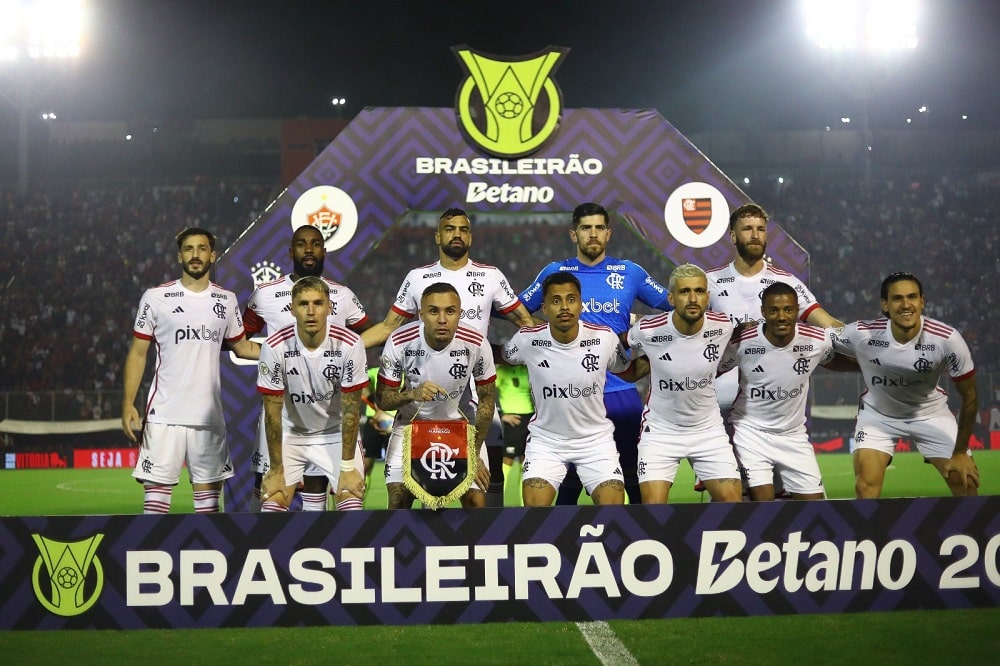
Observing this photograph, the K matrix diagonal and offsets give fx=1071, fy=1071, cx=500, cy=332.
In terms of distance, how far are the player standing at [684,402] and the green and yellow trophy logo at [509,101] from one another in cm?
347

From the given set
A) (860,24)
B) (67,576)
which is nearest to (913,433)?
(67,576)

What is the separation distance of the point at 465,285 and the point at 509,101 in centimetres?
310

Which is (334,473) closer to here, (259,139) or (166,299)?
(166,299)

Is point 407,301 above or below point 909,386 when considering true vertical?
above

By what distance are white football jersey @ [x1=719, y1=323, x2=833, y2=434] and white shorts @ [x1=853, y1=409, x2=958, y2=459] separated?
52cm

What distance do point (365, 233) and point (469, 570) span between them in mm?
4955

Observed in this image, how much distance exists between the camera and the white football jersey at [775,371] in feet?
22.2

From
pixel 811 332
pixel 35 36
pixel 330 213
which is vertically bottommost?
pixel 811 332

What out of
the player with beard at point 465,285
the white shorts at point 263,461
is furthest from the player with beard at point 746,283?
the white shorts at point 263,461

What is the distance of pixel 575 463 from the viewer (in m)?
6.53

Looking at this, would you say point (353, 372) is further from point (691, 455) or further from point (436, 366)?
point (691, 455)

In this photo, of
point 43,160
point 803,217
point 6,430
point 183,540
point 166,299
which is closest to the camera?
point 183,540

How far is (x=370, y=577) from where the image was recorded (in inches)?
208

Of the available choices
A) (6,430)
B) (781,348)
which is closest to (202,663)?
(781,348)
